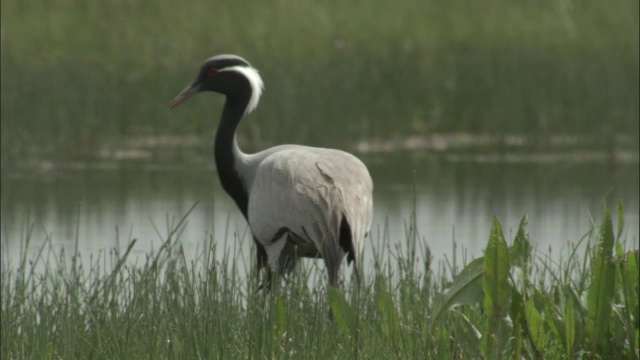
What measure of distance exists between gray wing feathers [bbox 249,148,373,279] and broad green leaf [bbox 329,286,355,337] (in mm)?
1099

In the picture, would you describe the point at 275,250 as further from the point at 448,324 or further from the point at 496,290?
the point at 496,290

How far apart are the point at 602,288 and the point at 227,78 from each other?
327 centimetres

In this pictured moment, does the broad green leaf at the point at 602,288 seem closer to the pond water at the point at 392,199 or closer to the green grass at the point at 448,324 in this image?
the green grass at the point at 448,324

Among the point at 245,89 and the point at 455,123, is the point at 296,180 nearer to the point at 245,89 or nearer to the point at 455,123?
the point at 245,89

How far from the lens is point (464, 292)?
157 inches

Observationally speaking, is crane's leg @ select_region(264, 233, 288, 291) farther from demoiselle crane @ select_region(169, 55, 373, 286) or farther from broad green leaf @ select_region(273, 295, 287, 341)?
broad green leaf @ select_region(273, 295, 287, 341)

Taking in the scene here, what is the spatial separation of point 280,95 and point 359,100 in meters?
0.72

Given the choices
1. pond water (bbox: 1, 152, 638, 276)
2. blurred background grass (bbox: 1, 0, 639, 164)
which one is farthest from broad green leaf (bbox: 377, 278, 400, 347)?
blurred background grass (bbox: 1, 0, 639, 164)

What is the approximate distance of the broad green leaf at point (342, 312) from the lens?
4162 mm

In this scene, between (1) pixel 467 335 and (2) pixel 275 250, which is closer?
(1) pixel 467 335

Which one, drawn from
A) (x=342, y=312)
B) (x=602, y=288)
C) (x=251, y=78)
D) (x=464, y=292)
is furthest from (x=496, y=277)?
(x=251, y=78)

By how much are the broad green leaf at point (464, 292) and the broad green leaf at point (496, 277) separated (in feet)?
0.34

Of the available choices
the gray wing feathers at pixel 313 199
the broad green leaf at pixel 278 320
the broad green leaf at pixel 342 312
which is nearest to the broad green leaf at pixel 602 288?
the broad green leaf at pixel 342 312

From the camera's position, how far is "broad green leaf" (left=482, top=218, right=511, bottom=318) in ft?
12.3
